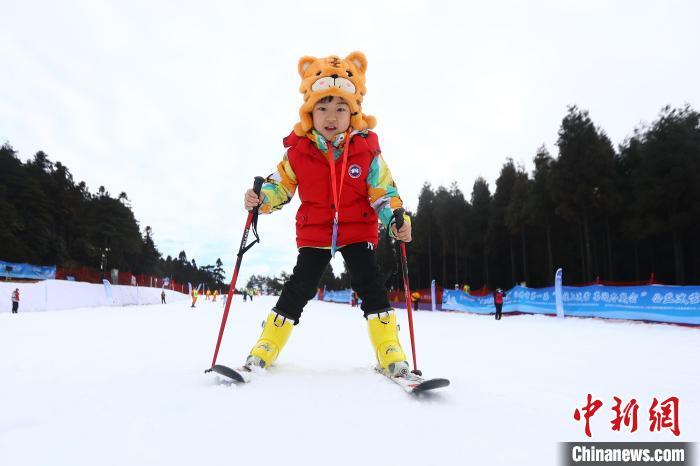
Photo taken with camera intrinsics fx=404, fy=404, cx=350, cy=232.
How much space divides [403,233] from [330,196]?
607mm

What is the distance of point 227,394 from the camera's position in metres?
1.96

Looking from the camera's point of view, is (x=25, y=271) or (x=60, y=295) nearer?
(x=60, y=295)

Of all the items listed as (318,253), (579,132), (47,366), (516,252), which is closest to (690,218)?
(579,132)

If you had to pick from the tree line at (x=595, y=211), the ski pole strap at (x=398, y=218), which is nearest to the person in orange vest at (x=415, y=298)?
the tree line at (x=595, y=211)

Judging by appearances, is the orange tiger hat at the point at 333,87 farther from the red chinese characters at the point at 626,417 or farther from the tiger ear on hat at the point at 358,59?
the red chinese characters at the point at 626,417

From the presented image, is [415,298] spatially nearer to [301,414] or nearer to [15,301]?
[15,301]

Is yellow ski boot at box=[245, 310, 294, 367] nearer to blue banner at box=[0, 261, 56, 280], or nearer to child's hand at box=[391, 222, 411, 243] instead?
child's hand at box=[391, 222, 411, 243]

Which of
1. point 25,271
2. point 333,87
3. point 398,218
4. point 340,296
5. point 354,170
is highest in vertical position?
point 333,87

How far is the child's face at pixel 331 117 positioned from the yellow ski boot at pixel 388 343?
1400 millimetres

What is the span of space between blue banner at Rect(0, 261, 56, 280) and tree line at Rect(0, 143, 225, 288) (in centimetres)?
1471

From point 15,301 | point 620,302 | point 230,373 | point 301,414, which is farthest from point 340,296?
point 301,414

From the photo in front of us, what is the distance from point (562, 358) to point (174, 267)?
151 metres

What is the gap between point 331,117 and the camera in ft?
10.1

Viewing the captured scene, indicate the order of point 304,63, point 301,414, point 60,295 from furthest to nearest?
1. point 60,295
2. point 304,63
3. point 301,414
